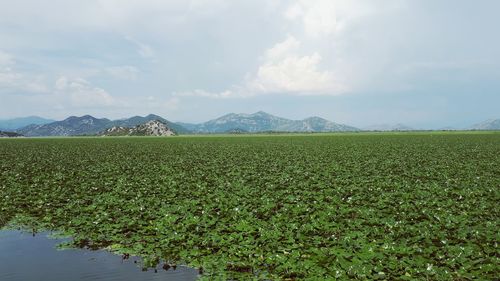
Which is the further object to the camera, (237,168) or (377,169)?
(237,168)

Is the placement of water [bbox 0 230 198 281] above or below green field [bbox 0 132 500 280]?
below

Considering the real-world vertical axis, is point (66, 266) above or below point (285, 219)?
below

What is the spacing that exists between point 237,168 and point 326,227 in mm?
22659

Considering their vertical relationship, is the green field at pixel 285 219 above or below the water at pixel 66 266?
above

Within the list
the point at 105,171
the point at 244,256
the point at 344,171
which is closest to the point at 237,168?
the point at 344,171

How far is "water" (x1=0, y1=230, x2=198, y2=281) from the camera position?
1251 cm

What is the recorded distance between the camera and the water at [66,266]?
492 inches

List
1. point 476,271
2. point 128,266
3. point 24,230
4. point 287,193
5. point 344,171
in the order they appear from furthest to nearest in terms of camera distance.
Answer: point 344,171 → point 287,193 → point 24,230 → point 128,266 → point 476,271

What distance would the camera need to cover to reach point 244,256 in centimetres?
1366

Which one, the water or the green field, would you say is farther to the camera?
the green field

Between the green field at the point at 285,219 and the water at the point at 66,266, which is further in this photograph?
the green field at the point at 285,219

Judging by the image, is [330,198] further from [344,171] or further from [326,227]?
[344,171]

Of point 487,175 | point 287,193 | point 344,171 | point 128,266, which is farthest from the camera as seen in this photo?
point 344,171

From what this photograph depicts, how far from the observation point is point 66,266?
1356cm
